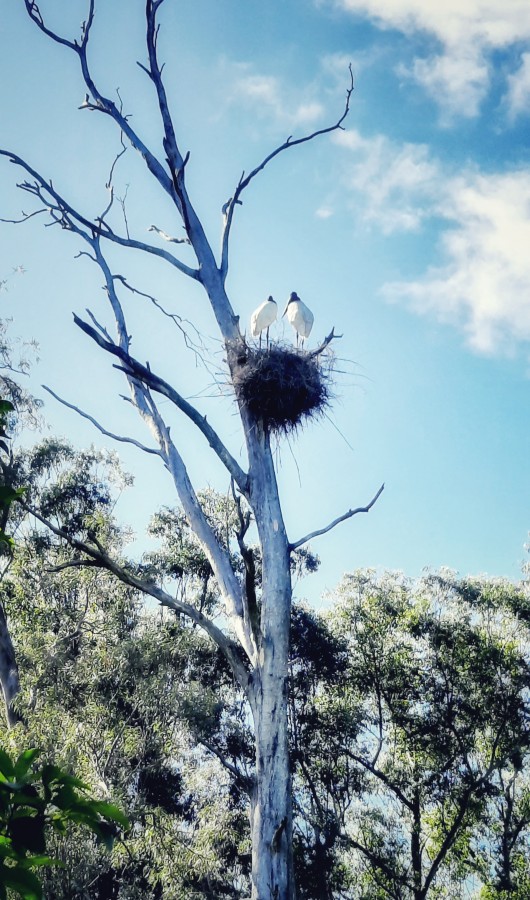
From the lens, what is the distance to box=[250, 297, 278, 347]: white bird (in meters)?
6.68

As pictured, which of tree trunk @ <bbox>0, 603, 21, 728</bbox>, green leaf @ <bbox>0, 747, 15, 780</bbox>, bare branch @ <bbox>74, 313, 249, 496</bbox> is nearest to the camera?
green leaf @ <bbox>0, 747, 15, 780</bbox>

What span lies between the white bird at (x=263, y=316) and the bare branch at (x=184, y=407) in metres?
2.13

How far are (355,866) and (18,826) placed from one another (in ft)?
42.9

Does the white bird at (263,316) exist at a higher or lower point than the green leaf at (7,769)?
higher

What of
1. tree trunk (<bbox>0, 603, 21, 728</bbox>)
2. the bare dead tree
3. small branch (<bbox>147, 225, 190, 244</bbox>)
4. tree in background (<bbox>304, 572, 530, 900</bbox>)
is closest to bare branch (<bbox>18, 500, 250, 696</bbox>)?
the bare dead tree

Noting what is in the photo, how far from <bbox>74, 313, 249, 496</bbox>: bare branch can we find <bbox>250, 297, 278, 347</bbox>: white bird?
7.00 feet

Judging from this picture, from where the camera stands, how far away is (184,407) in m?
4.76

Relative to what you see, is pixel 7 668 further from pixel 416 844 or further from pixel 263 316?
pixel 416 844

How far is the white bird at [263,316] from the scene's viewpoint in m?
6.68

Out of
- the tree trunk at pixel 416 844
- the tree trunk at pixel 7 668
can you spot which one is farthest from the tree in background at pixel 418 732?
Answer: the tree trunk at pixel 7 668

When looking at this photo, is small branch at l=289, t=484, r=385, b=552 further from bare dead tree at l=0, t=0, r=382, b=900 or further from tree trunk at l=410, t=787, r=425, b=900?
tree trunk at l=410, t=787, r=425, b=900

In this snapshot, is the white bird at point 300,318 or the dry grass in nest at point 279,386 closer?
the dry grass in nest at point 279,386

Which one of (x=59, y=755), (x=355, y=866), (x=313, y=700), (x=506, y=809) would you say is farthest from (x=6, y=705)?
(x=506, y=809)

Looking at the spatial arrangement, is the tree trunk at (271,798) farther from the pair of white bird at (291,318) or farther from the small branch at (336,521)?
the pair of white bird at (291,318)
